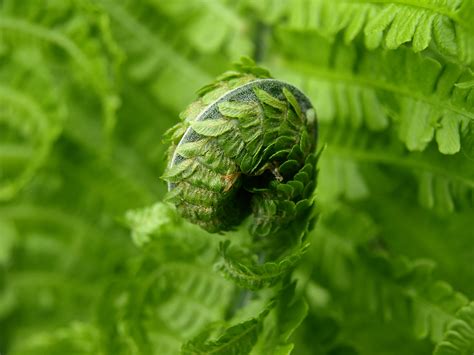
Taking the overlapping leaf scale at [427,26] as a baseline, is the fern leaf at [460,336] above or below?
below

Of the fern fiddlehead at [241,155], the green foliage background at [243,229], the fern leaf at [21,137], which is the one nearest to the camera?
the fern fiddlehead at [241,155]

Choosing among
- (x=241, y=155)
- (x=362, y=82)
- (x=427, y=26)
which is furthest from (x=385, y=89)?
(x=241, y=155)

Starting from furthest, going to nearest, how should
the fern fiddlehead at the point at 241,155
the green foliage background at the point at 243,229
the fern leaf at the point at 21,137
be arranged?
the fern leaf at the point at 21,137 < the green foliage background at the point at 243,229 < the fern fiddlehead at the point at 241,155

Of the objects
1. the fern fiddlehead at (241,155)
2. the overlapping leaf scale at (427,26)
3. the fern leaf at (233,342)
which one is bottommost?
the fern leaf at (233,342)

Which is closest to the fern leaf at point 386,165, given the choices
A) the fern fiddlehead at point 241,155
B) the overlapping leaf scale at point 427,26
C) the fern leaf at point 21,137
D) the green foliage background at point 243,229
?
the green foliage background at point 243,229

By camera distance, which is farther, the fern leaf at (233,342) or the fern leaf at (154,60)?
the fern leaf at (154,60)

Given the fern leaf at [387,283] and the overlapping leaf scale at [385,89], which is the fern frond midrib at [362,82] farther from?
the fern leaf at [387,283]

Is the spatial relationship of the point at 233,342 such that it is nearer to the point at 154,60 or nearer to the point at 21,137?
the point at 154,60
